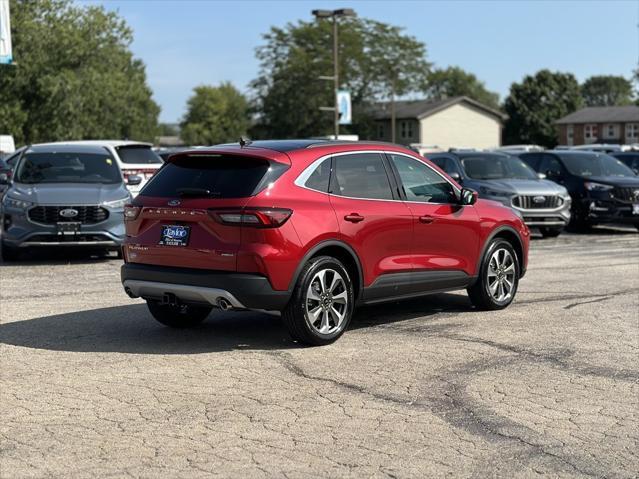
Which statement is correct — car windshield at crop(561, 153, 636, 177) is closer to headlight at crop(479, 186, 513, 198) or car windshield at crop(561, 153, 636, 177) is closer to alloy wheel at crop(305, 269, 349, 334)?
headlight at crop(479, 186, 513, 198)

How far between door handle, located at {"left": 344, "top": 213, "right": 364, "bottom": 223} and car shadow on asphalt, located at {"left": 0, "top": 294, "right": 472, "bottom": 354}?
3.62 feet

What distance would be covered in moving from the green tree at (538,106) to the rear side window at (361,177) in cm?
10854

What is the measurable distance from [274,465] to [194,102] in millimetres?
146667

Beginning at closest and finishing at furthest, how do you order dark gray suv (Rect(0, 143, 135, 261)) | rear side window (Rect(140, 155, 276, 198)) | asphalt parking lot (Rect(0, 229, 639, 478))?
asphalt parking lot (Rect(0, 229, 639, 478))
rear side window (Rect(140, 155, 276, 198))
dark gray suv (Rect(0, 143, 135, 261))

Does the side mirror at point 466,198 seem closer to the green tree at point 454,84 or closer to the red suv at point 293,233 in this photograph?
the red suv at point 293,233

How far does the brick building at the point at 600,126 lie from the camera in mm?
103812

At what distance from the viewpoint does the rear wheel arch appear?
7461mm

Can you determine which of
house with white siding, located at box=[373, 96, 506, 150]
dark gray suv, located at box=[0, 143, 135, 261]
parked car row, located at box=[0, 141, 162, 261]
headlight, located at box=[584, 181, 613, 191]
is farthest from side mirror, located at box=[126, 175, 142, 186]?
house with white siding, located at box=[373, 96, 506, 150]

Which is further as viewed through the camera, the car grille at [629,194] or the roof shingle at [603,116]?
the roof shingle at [603,116]

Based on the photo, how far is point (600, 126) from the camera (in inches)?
4198

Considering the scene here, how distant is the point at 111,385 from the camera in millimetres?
6422

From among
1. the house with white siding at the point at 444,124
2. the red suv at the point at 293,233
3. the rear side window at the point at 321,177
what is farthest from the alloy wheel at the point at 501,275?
the house with white siding at the point at 444,124

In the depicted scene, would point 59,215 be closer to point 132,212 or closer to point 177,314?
point 177,314

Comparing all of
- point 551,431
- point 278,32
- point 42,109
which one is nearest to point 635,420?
point 551,431
